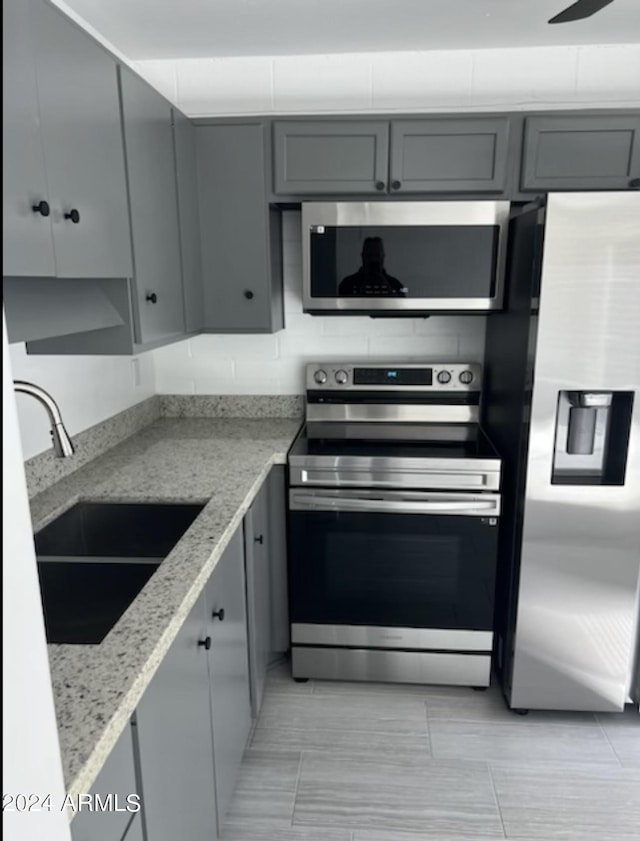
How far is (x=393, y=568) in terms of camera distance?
2.29 m

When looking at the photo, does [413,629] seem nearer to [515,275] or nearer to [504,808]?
[504,808]

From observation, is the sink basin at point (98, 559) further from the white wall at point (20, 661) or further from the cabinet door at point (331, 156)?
the cabinet door at point (331, 156)

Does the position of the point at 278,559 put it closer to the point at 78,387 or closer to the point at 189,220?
the point at 78,387

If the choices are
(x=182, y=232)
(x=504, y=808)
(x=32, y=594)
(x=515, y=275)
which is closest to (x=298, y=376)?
→ (x=182, y=232)

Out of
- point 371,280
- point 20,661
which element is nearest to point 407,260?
point 371,280

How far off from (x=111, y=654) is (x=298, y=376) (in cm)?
191

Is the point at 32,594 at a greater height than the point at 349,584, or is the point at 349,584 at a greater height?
the point at 32,594

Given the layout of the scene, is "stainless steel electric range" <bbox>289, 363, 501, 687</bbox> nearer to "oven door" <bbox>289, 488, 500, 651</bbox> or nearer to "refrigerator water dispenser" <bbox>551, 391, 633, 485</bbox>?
"oven door" <bbox>289, 488, 500, 651</bbox>

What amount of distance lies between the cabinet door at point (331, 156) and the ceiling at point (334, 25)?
340 millimetres

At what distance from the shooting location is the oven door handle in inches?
86.2

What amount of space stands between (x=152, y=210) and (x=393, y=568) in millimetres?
1522

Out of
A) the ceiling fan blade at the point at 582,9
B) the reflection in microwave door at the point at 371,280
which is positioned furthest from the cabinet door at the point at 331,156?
the ceiling fan blade at the point at 582,9

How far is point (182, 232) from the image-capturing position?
7.21 feet

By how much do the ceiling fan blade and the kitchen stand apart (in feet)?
1.55
